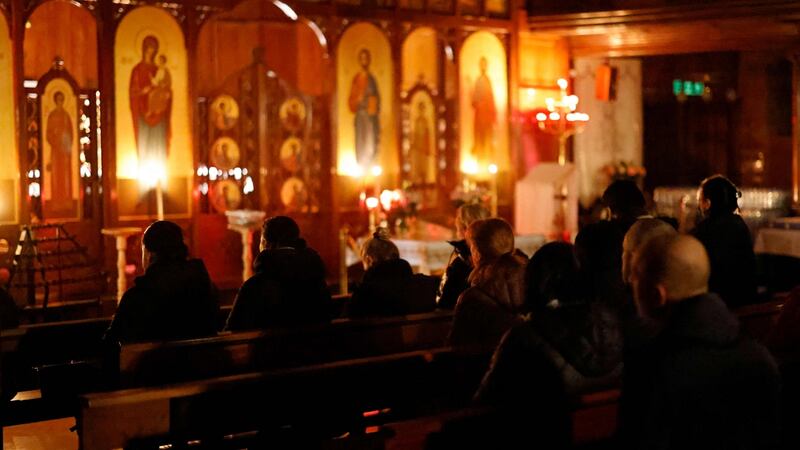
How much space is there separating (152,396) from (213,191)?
→ 904 centimetres

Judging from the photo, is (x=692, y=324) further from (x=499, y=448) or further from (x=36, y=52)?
(x=36, y=52)

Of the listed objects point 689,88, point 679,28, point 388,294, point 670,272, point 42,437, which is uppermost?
point 679,28

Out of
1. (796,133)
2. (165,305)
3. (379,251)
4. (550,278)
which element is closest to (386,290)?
(379,251)

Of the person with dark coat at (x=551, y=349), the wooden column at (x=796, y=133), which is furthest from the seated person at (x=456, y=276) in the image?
the wooden column at (x=796, y=133)

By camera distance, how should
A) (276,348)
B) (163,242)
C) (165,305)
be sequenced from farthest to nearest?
(276,348) → (165,305) → (163,242)

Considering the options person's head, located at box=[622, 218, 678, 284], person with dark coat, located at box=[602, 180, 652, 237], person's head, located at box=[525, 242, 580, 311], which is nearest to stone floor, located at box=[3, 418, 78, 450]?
person with dark coat, located at box=[602, 180, 652, 237]

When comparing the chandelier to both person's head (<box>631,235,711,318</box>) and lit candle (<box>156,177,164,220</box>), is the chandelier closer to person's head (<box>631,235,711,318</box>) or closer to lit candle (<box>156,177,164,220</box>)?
lit candle (<box>156,177,164,220</box>)

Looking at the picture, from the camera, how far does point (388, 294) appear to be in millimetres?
7102

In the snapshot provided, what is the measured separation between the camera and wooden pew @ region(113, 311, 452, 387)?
Result: 5992 mm

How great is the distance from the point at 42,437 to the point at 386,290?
98.4 inches

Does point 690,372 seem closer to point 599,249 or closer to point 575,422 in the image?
point 575,422

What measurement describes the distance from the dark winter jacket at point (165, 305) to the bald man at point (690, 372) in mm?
3423

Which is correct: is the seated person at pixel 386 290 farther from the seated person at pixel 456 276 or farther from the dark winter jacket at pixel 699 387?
the dark winter jacket at pixel 699 387

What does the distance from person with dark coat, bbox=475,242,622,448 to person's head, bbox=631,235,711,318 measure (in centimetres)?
83
